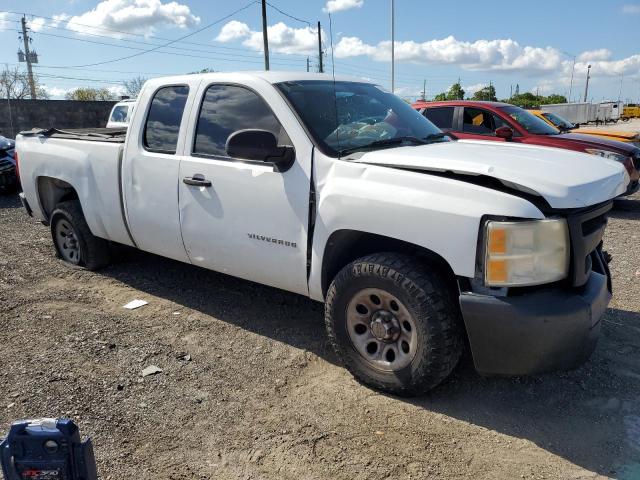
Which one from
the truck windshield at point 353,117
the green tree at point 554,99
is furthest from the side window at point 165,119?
the green tree at point 554,99

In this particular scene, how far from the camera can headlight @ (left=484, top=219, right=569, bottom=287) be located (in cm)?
265

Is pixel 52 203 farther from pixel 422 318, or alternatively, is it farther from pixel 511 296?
pixel 511 296

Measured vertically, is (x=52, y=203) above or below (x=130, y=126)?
below

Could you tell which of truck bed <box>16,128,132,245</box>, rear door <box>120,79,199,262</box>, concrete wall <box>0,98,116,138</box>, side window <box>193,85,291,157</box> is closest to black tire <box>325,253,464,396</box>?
side window <box>193,85,291,157</box>

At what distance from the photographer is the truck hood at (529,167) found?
2.71 metres

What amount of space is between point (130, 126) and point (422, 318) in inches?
121

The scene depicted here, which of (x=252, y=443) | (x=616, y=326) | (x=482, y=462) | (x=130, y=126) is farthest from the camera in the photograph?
(x=130, y=126)

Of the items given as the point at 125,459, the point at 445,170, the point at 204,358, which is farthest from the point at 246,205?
the point at 125,459

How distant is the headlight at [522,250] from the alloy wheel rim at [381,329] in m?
0.57

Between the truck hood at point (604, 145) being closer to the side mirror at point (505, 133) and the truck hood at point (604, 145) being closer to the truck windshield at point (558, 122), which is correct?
the side mirror at point (505, 133)

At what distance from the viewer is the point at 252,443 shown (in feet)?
9.35

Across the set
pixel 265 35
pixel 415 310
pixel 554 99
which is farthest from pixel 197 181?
pixel 554 99

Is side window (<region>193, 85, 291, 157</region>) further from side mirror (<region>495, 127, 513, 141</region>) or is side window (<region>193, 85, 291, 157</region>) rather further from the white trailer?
the white trailer

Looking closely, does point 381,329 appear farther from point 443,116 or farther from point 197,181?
point 443,116
